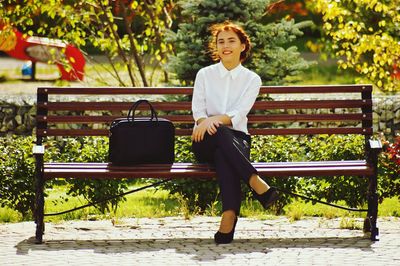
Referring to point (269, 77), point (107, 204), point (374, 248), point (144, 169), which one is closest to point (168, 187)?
point (107, 204)

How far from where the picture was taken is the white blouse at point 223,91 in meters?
7.61

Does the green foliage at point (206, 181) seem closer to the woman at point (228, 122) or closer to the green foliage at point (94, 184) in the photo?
the green foliage at point (94, 184)

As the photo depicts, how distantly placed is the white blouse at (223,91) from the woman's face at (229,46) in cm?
5

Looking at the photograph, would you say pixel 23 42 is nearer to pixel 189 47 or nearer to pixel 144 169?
pixel 189 47

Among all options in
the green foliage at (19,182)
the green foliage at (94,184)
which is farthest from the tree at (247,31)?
the green foliage at (19,182)

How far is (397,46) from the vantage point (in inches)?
444

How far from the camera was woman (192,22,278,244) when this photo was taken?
23.5 ft

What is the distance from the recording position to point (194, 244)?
282 inches

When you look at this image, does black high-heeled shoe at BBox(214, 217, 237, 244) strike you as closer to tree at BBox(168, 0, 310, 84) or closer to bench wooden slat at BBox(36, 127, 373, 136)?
bench wooden slat at BBox(36, 127, 373, 136)

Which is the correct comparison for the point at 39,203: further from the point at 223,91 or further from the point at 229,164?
the point at 223,91

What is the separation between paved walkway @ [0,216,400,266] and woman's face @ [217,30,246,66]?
1182 millimetres

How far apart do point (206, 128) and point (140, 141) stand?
0.45 m

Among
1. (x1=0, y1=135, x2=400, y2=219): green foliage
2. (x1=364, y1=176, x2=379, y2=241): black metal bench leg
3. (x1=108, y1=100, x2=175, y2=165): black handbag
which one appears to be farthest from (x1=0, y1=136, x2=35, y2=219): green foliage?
(x1=364, y1=176, x2=379, y2=241): black metal bench leg

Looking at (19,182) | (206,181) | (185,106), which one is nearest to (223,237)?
(185,106)
